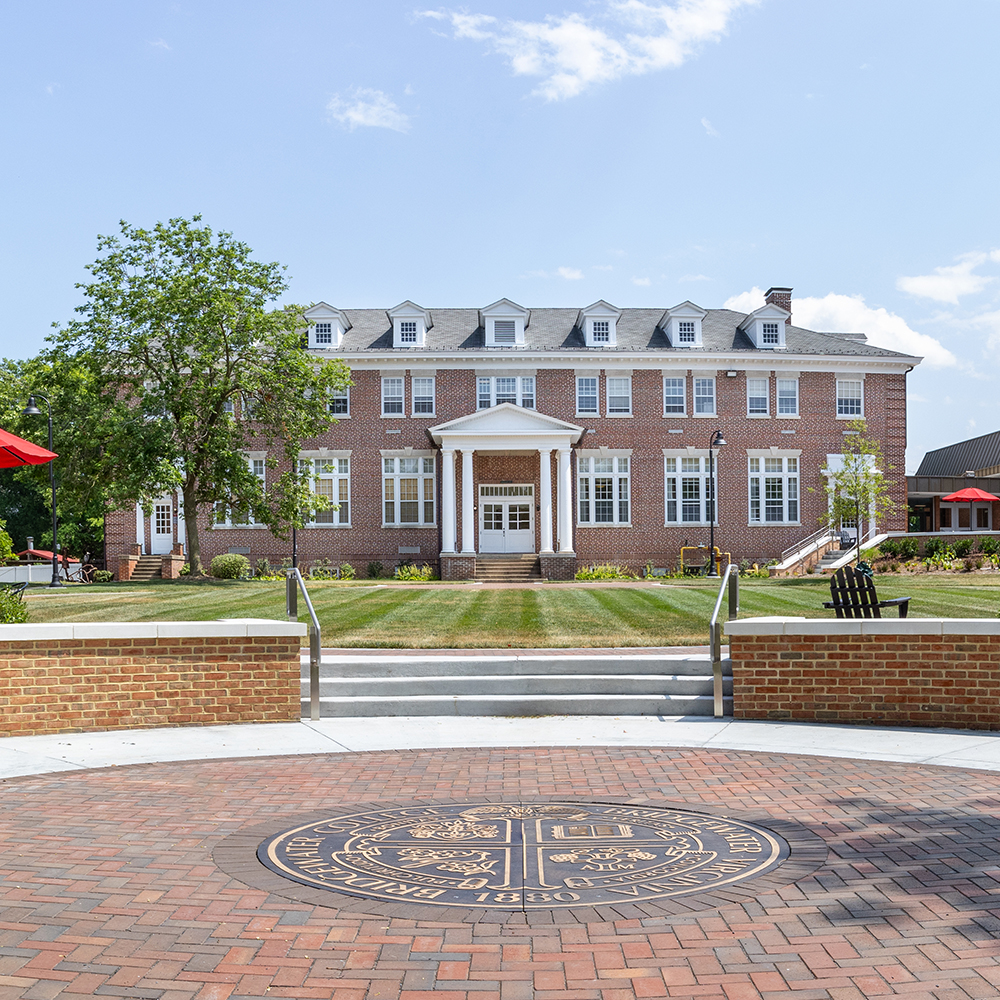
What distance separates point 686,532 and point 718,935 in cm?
3499

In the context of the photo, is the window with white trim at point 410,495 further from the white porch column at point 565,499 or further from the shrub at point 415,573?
the white porch column at point 565,499

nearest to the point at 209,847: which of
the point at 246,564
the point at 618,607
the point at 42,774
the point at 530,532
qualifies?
the point at 42,774

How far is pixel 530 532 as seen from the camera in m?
38.3

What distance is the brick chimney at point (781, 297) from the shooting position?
43.3 metres

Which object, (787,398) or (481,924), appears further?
(787,398)

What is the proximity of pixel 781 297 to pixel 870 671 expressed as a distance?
36481 millimetres

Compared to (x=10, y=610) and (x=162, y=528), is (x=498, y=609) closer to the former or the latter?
(x=10, y=610)

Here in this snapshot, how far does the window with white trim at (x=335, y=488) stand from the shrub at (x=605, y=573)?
379 inches

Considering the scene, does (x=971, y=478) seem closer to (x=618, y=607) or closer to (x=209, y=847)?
(x=618, y=607)

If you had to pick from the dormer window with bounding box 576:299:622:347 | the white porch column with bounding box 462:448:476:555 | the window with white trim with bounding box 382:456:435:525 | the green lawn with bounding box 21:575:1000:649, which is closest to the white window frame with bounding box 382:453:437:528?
the window with white trim with bounding box 382:456:435:525

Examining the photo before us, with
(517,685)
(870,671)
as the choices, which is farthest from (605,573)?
(870,671)

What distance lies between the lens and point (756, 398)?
3928cm

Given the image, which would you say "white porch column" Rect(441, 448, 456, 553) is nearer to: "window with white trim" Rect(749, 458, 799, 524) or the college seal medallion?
"window with white trim" Rect(749, 458, 799, 524)

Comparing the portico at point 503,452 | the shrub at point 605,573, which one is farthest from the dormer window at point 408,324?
the shrub at point 605,573
